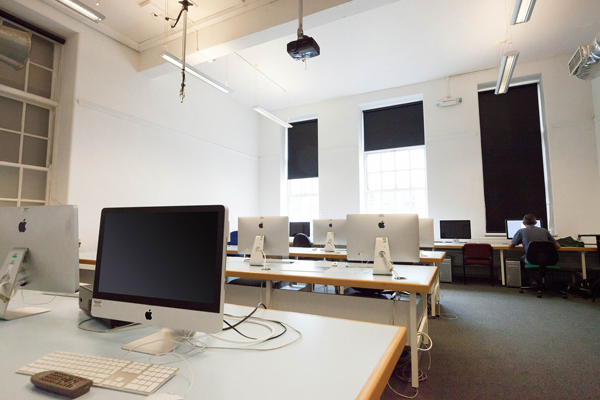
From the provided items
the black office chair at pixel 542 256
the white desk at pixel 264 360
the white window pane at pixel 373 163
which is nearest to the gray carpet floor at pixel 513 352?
Answer: the black office chair at pixel 542 256

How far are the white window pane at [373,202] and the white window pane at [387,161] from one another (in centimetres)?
66

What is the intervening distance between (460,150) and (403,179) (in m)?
1.37

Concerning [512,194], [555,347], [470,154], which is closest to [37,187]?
[555,347]

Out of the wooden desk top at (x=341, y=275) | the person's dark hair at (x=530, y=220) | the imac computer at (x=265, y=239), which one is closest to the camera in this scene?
the wooden desk top at (x=341, y=275)

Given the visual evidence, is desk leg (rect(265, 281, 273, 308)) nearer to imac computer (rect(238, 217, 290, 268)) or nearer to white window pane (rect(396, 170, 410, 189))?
imac computer (rect(238, 217, 290, 268))

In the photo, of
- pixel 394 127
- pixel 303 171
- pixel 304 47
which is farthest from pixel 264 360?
pixel 303 171

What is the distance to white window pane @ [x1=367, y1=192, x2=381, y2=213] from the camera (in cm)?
745

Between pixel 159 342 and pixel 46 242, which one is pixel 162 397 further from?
pixel 46 242

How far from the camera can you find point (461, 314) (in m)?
3.70

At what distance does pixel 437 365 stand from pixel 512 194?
17.1 ft

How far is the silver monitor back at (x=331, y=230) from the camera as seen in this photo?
13.3ft

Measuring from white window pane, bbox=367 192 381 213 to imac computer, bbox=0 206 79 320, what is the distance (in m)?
6.78

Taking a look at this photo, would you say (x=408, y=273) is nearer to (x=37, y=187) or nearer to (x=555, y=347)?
(x=555, y=347)

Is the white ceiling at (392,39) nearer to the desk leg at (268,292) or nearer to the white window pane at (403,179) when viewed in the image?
the white window pane at (403,179)
